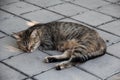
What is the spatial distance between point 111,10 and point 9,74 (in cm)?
239

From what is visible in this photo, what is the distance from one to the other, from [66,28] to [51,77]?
0.83 m

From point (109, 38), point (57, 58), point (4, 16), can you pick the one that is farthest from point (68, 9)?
point (57, 58)

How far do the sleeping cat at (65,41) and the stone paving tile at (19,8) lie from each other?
3.50 ft

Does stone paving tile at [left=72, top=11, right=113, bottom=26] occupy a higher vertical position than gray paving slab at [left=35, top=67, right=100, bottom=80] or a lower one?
higher

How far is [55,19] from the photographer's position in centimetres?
544

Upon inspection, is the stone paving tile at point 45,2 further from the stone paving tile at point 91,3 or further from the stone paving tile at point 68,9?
the stone paving tile at point 91,3

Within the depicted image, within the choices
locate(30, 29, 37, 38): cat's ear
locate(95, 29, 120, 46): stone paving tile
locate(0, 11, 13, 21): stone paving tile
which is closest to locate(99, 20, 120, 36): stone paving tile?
locate(95, 29, 120, 46): stone paving tile

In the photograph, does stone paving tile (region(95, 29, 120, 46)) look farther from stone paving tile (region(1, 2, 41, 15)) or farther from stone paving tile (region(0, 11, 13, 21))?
stone paving tile (region(0, 11, 13, 21))

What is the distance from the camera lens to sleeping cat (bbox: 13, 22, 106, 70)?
14.1ft

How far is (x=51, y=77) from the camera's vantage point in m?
4.06

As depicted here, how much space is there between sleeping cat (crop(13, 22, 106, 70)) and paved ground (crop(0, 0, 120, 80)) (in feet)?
0.30

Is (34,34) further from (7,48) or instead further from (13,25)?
(13,25)

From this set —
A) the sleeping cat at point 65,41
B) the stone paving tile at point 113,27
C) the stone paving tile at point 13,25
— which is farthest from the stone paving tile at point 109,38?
the stone paving tile at point 13,25

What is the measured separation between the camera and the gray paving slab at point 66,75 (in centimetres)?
405
